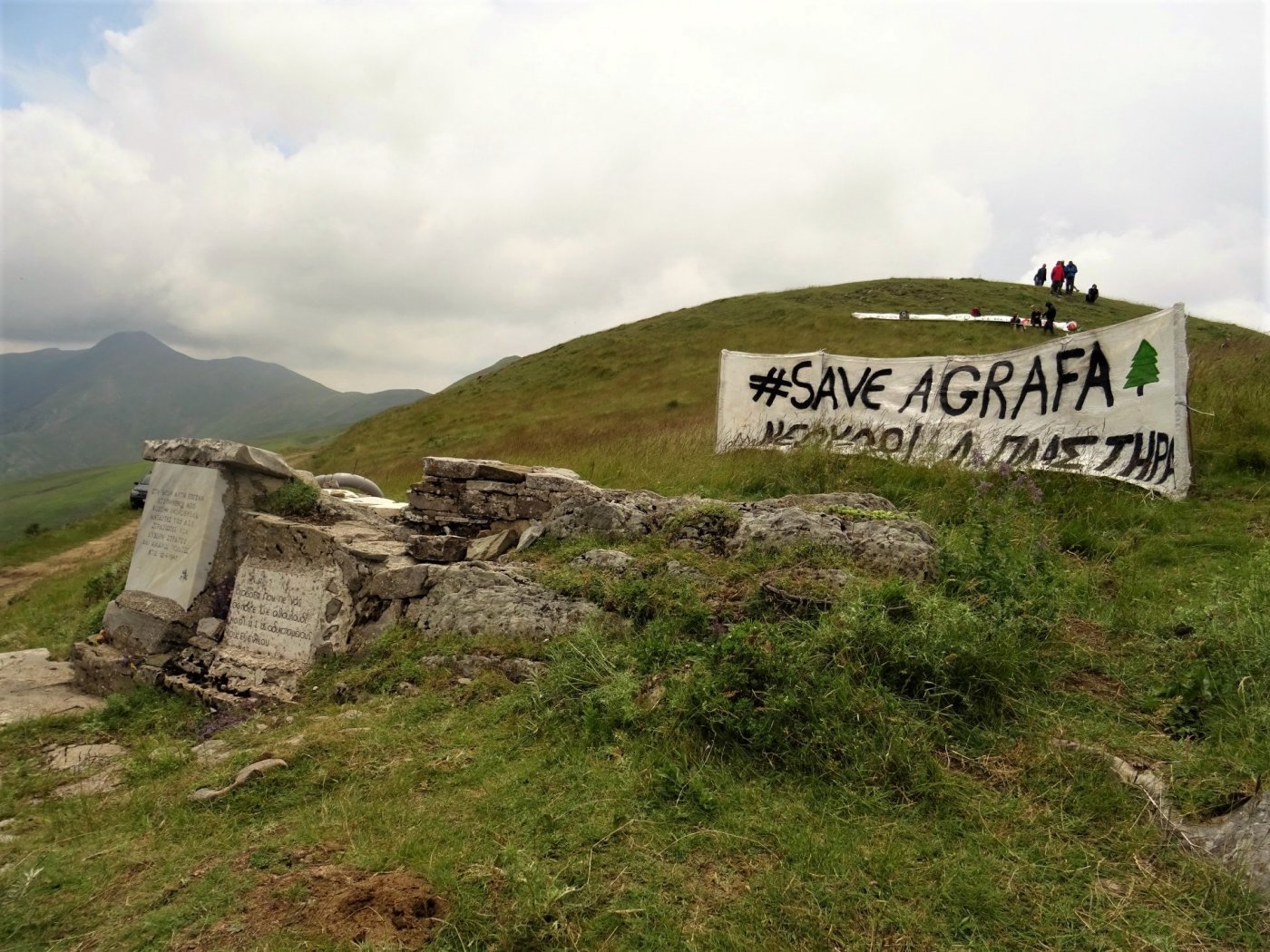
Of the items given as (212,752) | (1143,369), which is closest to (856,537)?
(1143,369)

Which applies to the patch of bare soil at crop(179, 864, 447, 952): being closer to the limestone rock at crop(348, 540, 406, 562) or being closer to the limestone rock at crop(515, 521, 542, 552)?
the limestone rock at crop(348, 540, 406, 562)

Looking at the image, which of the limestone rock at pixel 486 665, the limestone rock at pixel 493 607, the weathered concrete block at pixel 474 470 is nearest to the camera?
the limestone rock at pixel 486 665

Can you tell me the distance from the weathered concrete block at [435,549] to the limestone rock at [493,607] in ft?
1.82

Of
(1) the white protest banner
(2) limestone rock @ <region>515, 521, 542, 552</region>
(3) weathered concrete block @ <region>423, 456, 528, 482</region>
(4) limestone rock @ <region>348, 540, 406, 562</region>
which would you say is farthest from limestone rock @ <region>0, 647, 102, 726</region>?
(1) the white protest banner

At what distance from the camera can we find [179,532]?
24.9ft

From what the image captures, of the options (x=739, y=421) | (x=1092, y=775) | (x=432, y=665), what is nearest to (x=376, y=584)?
(x=432, y=665)

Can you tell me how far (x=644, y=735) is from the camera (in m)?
3.99

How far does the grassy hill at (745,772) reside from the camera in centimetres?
282

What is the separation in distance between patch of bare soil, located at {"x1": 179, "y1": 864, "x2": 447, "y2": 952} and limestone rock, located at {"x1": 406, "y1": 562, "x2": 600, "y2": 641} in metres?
2.55

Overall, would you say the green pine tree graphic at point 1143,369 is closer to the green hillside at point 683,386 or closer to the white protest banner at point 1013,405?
the white protest banner at point 1013,405

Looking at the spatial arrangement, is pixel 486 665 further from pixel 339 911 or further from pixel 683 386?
pixel 683 386

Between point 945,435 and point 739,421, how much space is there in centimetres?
364

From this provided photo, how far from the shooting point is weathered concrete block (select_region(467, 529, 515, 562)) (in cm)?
720

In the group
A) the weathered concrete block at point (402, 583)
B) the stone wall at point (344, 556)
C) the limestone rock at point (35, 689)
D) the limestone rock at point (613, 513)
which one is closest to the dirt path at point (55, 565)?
the limestone rock at point (35, 689)
